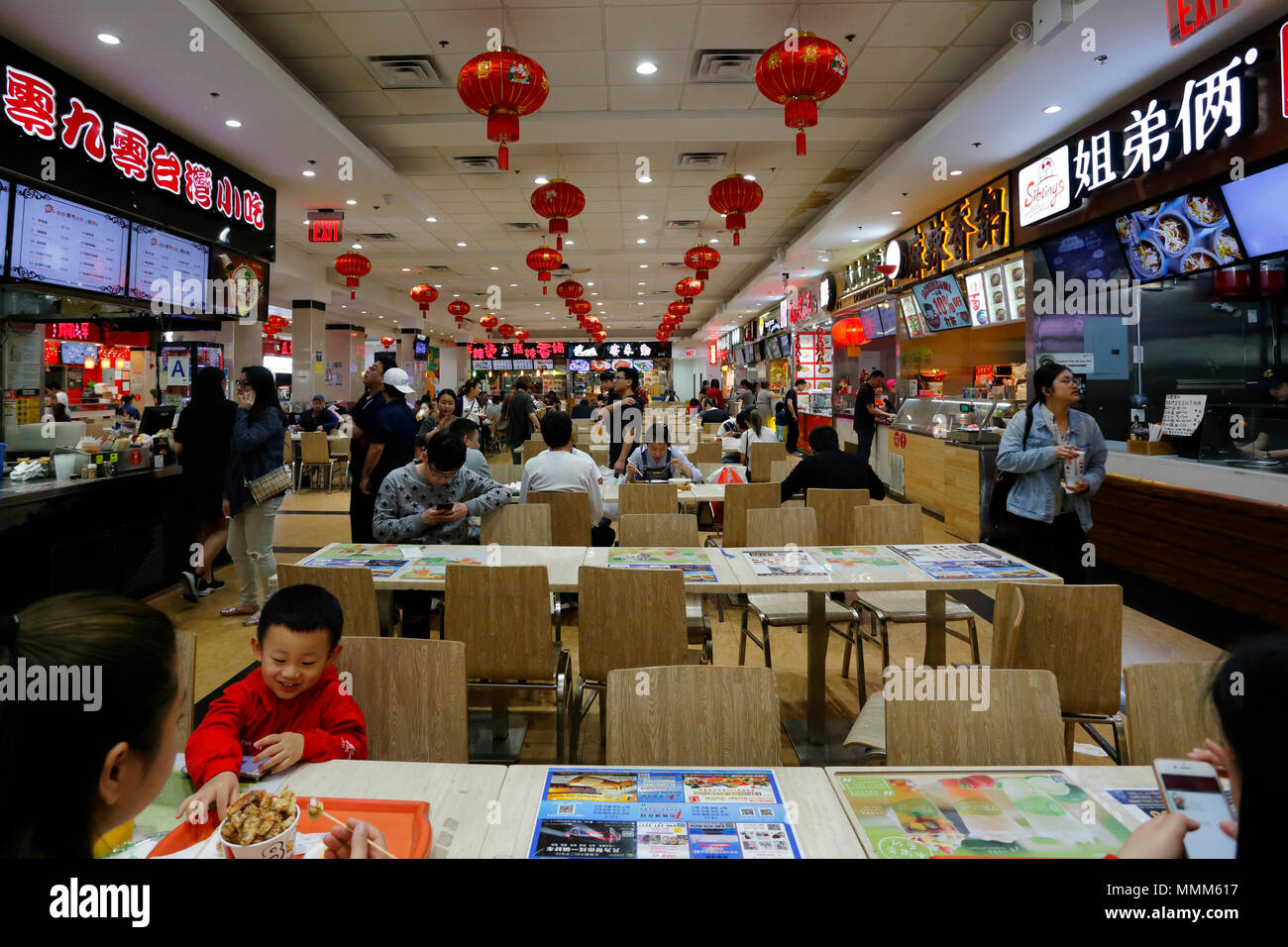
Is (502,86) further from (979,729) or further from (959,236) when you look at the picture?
(959,236)

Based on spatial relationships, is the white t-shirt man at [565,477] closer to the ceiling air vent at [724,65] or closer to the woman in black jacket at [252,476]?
the woman in black jacket at [252,476]

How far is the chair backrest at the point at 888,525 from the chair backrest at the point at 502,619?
191 cm

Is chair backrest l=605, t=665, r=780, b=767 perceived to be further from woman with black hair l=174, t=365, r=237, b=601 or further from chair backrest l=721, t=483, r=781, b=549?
woman with black hair l=174, t=365, r=237, b=601

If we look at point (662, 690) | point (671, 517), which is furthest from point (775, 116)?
point (662, 690)

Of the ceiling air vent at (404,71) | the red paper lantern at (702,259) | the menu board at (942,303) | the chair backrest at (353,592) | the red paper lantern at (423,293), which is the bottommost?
the chair backrest at (353,592)

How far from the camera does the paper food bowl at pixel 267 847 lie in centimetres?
108

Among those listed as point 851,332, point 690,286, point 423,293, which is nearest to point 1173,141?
point 690,286

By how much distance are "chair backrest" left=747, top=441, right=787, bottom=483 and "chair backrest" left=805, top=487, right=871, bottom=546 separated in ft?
7.34

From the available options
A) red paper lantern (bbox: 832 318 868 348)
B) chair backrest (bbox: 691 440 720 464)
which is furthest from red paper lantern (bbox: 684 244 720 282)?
red paper lantern (bbox: 832 318 868 348)

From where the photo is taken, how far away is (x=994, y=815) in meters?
1.32

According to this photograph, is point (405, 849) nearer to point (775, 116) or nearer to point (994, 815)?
point (994, 815)

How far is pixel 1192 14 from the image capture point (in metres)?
2.91

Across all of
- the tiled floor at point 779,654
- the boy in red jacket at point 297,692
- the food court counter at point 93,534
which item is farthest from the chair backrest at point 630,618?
the food court counter at point 93,534

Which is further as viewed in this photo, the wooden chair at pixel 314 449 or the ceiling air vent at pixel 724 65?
the wooden chair at pixel 314 449
